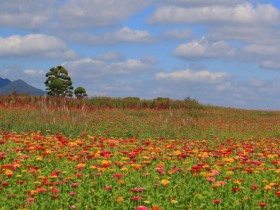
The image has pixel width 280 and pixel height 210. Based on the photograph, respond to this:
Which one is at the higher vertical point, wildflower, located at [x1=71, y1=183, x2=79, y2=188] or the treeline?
the treeline

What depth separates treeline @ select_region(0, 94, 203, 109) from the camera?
1145 inches

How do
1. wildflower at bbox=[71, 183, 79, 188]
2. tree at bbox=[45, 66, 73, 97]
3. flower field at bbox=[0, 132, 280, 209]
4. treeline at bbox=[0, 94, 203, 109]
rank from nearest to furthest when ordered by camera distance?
1. flower field at bbox=[0, 132, 280, 209]
2. wildflower at bbox=[71, 183, 79, 188]
3. treeline at bbox=[0, 94, 203, 109]
4. tree at bbox=[45, 66, 73, 97]

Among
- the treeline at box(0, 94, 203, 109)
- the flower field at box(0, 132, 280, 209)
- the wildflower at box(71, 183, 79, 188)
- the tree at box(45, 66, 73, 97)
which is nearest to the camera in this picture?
the flower field at box(0, 132, 280, 209)

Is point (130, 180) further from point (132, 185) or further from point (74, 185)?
point (74, 185)

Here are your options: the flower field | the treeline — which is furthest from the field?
the treeline

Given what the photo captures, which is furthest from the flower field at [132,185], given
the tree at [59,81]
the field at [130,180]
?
the tree at [59,81]

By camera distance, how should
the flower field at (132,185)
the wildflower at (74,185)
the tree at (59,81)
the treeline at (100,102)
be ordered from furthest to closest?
the tree at (59,81) → the treeline at (100,102) → the wildflower at (74,185) → the flower field at (132,185)

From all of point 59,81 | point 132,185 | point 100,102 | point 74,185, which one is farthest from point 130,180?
point 59,81

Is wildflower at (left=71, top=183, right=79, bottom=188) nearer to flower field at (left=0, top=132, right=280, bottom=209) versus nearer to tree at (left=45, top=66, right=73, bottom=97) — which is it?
flower field at (left=0, top=132, right=280, bottom=209)

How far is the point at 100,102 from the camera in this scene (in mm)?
32188

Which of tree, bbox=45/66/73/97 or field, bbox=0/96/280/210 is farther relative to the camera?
tree, bbox=45/66/73/97

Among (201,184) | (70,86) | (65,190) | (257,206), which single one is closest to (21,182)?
(65,190)

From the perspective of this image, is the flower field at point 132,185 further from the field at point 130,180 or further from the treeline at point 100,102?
the treeline at point 100,102

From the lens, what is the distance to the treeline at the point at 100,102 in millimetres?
29078
